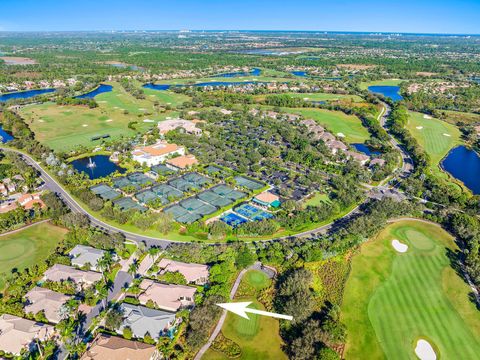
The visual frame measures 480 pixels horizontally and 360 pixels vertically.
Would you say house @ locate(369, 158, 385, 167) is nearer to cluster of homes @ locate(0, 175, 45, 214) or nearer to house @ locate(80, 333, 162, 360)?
house @ locate(80, 333, 162, 360)

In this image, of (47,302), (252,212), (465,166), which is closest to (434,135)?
(465,166)

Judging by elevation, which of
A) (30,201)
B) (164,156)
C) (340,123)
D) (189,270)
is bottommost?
(189,270)

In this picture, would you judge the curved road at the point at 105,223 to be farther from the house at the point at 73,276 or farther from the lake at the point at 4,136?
the house at the point at 73,276

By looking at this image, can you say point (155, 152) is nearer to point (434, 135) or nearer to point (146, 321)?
A: point (146, 321)

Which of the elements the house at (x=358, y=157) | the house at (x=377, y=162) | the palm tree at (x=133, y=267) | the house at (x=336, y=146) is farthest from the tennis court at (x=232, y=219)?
the house at (x=336, y=146)

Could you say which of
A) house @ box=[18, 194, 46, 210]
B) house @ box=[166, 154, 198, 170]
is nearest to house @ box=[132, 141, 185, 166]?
house @ box=[166, 154, 198, 170]

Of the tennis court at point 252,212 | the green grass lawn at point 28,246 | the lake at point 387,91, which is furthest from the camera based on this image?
the lake at point 387,91
